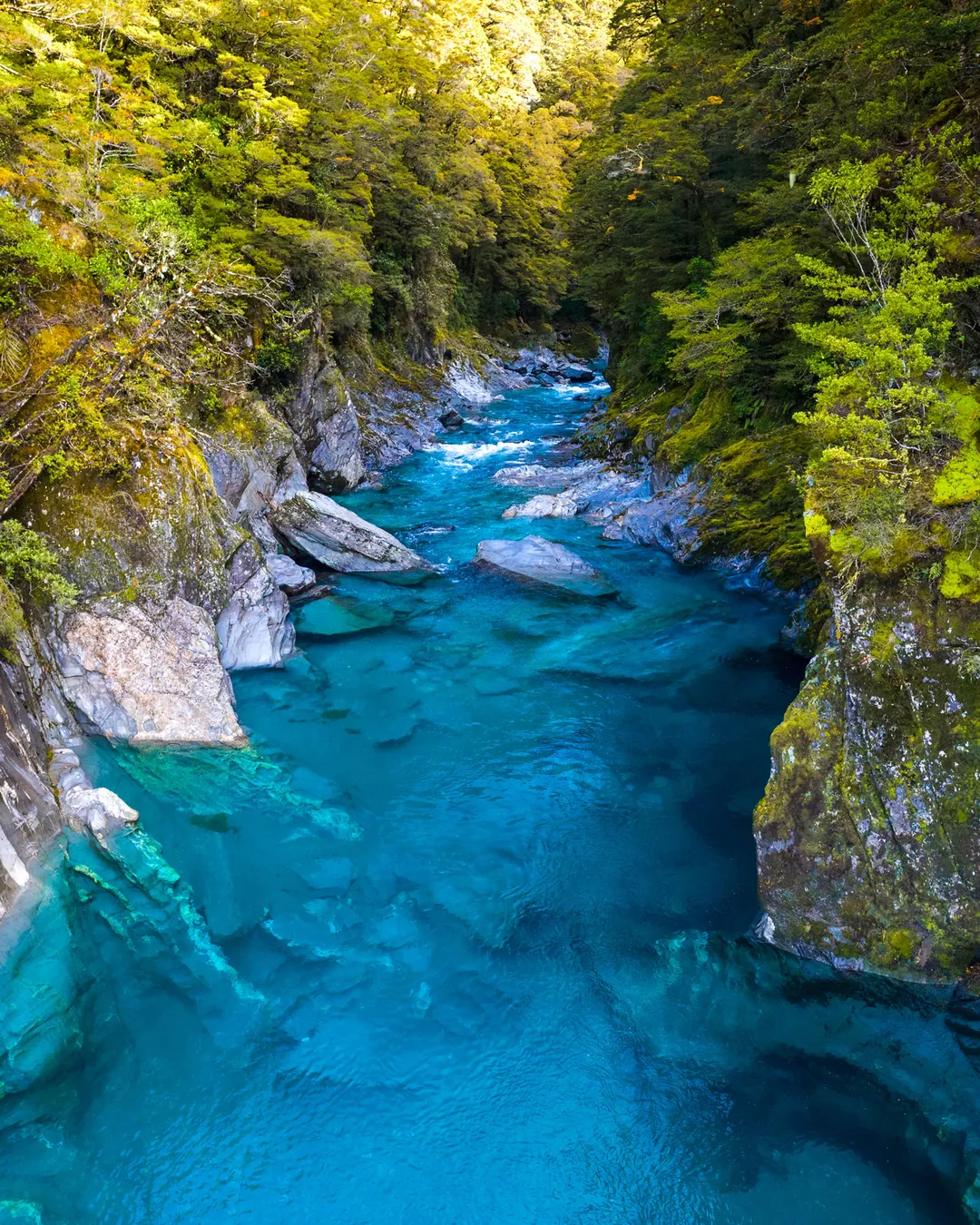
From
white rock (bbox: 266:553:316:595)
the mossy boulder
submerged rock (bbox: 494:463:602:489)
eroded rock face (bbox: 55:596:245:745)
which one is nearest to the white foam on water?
submerged rock (bbox: 494:463:602:489)

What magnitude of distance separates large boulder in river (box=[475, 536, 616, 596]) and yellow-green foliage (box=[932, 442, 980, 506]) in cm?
747

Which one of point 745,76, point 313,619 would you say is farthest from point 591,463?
point 313,619

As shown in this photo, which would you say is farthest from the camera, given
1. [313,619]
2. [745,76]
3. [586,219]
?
[586,219]

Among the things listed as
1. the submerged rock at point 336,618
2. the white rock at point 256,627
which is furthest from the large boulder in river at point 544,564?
the white rock at point 256,627

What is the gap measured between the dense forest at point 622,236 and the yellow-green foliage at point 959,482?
20 mm

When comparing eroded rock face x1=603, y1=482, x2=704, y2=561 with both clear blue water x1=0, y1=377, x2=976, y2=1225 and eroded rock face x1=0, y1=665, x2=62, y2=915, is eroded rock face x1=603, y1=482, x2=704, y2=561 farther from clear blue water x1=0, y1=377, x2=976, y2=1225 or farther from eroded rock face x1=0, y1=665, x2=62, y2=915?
eroded rock face x1=0, y1=665, x2=62, y2=915

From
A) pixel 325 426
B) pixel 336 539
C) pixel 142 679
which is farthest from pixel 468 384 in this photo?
pixel 142 679

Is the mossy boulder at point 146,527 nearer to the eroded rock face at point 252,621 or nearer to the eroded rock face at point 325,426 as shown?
the eroded rock face at point 252,621

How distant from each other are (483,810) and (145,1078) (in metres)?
3.82

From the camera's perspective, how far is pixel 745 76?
13.2 metres

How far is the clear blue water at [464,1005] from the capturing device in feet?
15.3

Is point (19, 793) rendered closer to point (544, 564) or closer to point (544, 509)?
point (544, 564)

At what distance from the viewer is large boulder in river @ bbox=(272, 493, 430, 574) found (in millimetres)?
13250

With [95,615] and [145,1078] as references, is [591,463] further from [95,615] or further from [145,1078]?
[145,1078]
